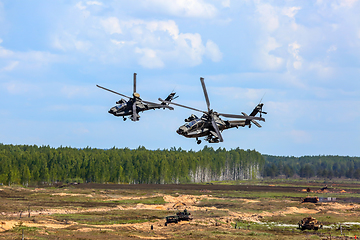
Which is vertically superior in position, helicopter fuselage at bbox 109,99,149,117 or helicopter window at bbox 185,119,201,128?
helicopter fuselage at bbox 109,99,149,117

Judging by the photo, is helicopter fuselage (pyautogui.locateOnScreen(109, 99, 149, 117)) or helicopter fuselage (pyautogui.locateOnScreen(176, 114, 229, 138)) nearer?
helicopter fuselage (pyautogui.locateOnScreen(176, 114, 229, 138))

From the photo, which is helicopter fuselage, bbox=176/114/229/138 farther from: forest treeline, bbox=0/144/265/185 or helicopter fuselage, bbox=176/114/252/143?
forest treeline, bbox=0/144/265/185

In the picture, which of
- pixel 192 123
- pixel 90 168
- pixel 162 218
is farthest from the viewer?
pixel 90 168

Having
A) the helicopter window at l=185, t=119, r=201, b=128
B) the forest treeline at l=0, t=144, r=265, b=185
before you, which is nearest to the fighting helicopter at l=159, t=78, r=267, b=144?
the helicopter window at l=185, t=119, r=201, b=128

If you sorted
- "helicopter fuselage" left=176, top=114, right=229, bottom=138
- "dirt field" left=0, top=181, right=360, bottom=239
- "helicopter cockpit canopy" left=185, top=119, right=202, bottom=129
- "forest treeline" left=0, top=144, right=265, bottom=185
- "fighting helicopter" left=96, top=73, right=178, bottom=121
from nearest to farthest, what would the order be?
"helicopter fuselage" left=176, top=114, right=229, bottom=138, "helicopter cockpit canopy" left=185, top=119, right=202, bottom=129, "fighting helicopter" left=96, top=73, right=178, bottom=121, "dirt field" left=0, top=181, right=360, bottom=239, "forest treeline" left=0, top=144, right=265, bottom=185

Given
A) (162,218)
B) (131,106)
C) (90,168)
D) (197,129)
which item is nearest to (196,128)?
(197,129)

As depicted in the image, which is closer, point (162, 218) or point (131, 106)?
point (131, 106)

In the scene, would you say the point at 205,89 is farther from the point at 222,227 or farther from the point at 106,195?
the point at 106,195

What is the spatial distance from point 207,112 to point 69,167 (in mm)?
136031

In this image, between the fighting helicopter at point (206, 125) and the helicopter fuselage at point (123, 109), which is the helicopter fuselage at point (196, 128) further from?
the helicopter fuselage at point (123, 109)

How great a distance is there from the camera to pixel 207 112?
42.1m

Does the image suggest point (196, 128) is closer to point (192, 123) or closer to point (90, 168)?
point (192, 123)

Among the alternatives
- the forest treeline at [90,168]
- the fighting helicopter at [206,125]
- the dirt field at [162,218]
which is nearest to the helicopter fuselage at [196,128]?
the fighting helicopter at [206,125]

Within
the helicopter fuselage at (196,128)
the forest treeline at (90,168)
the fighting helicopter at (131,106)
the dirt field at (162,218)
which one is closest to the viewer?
the helicopter fuselage at (196,128)
